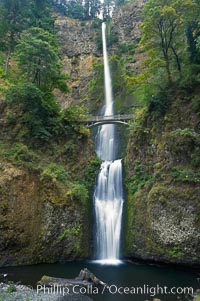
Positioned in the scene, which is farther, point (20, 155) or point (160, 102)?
point (160, 102)

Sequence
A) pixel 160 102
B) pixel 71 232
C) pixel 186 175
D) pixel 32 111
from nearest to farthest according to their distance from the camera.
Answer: pixel 186 175, pixel 71 232, pixel 160 102, pixel 32 111

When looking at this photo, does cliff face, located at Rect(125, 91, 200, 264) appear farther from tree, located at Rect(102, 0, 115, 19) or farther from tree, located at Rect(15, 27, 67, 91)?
tree, located at Rect(102, 0, 115, 19)

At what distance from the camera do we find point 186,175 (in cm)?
1557

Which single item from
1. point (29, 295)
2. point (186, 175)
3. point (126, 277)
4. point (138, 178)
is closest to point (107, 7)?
point (138, 178)

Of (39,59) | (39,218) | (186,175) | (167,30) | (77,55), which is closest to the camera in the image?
(186,175)

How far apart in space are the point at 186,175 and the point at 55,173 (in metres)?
7.69

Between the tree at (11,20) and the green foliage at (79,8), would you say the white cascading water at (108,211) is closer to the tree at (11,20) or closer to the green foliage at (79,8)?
the tree at (11,20)

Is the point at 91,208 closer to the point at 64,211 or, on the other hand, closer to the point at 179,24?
the point at 64,211

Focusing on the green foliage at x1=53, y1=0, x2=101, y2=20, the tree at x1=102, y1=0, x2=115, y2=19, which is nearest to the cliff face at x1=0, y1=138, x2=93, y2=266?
the green foliage at x1=53, y1=0, x2=101, y2=20

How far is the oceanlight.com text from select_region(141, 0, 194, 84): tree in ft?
43.2

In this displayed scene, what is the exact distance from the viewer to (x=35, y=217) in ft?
53.1

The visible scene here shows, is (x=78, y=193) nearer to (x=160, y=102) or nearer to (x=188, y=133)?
(x=188, y=133)

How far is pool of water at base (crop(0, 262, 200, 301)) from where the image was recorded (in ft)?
36.2

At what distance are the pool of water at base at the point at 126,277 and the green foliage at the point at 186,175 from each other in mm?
4503
